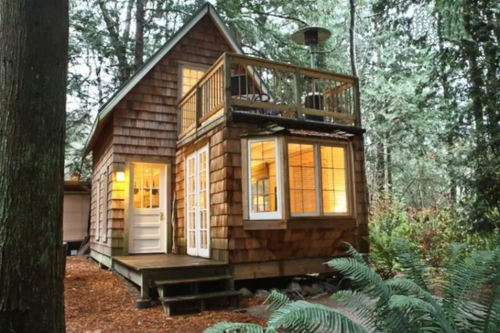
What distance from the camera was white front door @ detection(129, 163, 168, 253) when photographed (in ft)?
27.0

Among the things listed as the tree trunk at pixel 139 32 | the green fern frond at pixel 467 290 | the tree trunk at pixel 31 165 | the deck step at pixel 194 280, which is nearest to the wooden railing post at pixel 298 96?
the deck step at pixel 194 280

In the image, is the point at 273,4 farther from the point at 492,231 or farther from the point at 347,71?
the point at 492,231

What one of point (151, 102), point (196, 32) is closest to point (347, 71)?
point (196, 32)

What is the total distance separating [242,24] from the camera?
502 inches

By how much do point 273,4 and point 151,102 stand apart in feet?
23.2

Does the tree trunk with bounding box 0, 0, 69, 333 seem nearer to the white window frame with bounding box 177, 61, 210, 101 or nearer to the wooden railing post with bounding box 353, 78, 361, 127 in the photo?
the wooden railing post with bounding box 353, 78, 361, 127

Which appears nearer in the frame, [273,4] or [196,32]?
[196,32]

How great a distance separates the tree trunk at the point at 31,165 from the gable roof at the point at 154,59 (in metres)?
5.56

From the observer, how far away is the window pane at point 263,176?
6.02m

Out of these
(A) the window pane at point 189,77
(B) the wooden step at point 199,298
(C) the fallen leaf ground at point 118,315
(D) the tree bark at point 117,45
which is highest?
(D) the tree bark at point 117,45

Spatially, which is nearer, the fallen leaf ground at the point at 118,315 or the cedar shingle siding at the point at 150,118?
the fallen leaf ground at the point at 118,315

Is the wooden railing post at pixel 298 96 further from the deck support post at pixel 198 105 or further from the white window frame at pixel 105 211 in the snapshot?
the white window frame at pixel 105 211

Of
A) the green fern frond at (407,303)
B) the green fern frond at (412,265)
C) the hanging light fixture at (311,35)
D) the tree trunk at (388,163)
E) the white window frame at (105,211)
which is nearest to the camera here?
the green fern frond at (407,303)

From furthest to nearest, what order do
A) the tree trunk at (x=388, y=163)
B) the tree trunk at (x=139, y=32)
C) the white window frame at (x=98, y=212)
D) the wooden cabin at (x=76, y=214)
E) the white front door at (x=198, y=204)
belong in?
the tree trunk at (x=388, y=163) → the wooden cabin at (x=76, y=214) → the tree trunk at (x=139, y=32) → the white window frame at (x=98, y=212) → the white front door at (x=198, y=204)
